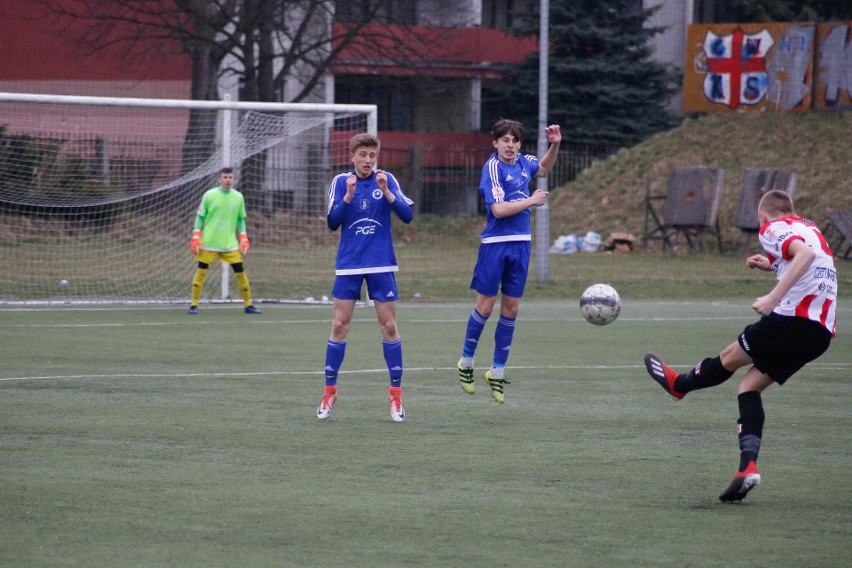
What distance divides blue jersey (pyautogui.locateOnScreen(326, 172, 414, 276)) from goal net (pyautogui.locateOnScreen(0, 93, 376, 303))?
932 centimetres

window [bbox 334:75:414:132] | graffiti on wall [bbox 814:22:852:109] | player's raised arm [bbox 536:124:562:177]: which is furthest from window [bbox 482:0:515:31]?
player's raised arm [bbox 536:124:562:177]

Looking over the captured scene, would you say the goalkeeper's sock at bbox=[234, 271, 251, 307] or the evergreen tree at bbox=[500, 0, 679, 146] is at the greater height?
the evergreen tree at bbox=[500, 0, 679, 146]

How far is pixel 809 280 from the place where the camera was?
6.23 meters

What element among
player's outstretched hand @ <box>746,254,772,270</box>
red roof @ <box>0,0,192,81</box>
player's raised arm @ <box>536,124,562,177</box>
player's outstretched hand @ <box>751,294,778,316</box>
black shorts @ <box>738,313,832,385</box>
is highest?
red roof @ <box>0,0,192,81</box>

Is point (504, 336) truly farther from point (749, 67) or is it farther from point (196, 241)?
point (749, 67)

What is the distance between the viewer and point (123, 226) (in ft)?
65.0

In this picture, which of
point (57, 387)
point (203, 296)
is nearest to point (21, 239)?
point (203, 296)

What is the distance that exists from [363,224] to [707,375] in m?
2.88

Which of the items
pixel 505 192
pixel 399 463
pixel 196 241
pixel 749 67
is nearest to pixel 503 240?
pixel 505 192

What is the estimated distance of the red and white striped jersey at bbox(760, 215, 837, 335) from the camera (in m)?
6.23

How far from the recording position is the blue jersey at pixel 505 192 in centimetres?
959

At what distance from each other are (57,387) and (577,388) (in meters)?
4.36

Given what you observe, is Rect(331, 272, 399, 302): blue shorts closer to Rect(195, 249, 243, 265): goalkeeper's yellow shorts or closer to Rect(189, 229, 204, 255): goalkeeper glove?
Rect(189, 229, 204, 255): goalkeeper glove

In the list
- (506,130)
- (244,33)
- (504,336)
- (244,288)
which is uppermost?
A: (244,33)
